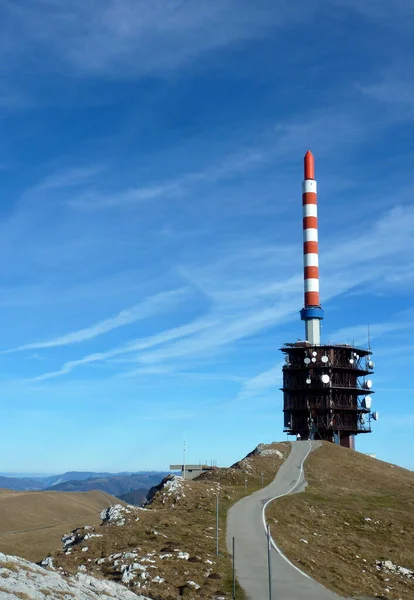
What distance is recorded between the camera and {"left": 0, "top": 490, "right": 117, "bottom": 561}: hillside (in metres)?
65.2

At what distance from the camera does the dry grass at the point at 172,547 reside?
29.5 m

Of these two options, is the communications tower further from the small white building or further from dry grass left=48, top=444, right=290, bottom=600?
dry grass left=48, top=444, right=290, bottom=600

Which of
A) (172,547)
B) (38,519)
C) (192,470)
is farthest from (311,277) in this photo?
(172,547)

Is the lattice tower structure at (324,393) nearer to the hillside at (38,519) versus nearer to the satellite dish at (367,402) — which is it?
the satellite dish at (367,402)

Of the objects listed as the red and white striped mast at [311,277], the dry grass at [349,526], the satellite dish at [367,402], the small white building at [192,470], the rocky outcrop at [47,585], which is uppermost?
the red and white striped mast at [311,277]

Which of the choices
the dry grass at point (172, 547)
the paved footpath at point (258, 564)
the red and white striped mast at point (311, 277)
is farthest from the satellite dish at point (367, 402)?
the dry grass at point (172, 547)

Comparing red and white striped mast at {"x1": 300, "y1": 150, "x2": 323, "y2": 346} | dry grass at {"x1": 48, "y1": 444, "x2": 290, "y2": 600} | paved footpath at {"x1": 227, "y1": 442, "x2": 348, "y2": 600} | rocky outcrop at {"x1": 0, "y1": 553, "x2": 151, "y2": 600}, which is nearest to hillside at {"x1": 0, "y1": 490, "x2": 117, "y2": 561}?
dry grass at {"x1": 48, "y1": 444, "x2": 290, "y2": 600}

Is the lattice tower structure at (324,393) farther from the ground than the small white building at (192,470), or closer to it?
farther from the ground

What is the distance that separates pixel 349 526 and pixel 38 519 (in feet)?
227

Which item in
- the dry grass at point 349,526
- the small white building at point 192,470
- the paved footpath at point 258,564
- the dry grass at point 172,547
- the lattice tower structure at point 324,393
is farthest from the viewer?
the lattice tower structure at point 324,393

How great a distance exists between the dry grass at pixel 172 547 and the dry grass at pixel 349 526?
4417mm

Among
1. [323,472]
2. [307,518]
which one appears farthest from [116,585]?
[323,472]

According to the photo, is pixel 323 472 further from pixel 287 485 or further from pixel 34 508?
pixel 34 508

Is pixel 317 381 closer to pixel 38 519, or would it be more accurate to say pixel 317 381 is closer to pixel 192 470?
pixel 192 470
